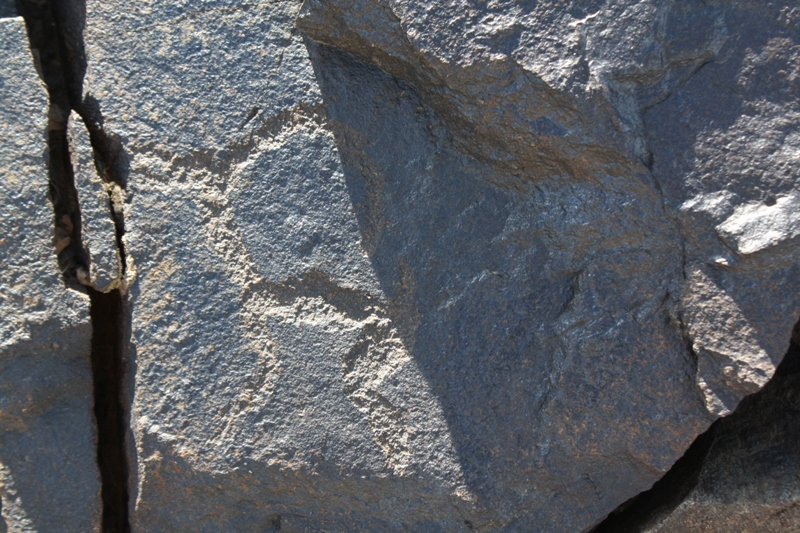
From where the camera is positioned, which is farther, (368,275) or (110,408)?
(110,408)

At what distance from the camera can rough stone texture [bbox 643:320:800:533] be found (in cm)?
96

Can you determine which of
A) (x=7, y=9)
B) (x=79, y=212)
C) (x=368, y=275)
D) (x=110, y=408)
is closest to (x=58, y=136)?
(x=79, y=212)

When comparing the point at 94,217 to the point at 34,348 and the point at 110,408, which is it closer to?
the point at 34,348

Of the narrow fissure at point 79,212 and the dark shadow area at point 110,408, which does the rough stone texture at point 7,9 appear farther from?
the dark shadow area at point 110,408

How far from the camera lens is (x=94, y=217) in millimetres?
957

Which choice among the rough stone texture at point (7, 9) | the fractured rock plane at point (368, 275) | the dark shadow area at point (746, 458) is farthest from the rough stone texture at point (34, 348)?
the dark shadow area at point (746, 458)

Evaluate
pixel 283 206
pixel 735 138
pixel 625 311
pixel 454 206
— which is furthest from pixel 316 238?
pixel 735 138

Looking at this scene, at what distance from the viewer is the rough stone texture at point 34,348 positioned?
0.96 m

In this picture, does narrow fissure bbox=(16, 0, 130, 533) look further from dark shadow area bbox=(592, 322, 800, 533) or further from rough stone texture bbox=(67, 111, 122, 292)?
dark shadow area bbox=(592, 322, 800, 533)

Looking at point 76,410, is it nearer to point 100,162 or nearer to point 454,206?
point 100,162

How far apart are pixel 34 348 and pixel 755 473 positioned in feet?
3.60

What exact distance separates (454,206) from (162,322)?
46cm

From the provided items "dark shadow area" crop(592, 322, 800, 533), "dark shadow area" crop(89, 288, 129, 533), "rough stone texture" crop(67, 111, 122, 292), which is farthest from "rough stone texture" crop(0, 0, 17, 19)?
"dark shadow area" crop(592, 322, 800, 533)

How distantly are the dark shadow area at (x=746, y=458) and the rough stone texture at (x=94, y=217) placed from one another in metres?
0.90
